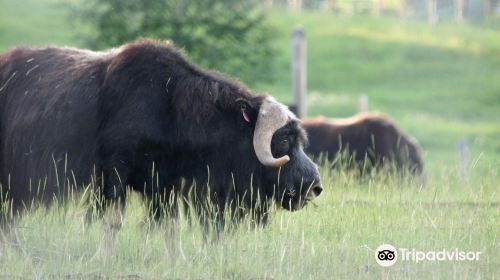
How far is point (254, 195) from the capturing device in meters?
7.18

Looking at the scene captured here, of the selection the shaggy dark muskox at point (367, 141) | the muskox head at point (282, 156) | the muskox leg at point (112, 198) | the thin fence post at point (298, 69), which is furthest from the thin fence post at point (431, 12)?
the muskox leg at point (112, 198)

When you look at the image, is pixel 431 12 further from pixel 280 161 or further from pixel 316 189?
pixel 280 161

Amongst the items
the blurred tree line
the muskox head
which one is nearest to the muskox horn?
the muskox head

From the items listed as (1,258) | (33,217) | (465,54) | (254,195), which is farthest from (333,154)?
(465,54)

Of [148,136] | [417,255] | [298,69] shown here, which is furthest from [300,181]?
[298,69]

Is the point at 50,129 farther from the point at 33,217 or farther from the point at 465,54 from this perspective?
the point at 465,54

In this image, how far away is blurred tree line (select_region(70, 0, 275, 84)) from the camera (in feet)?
54.9

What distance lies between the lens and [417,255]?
5941 mm

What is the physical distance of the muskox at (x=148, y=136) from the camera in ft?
22.3

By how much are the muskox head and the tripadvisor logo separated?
1164mm

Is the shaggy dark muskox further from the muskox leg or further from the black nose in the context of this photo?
the muskox leg

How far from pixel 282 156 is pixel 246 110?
1.38ft

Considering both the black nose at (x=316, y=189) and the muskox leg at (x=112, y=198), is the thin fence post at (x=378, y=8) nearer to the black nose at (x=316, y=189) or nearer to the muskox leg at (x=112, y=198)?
the black nose at (x=316, y=189)

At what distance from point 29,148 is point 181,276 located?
2101mm
